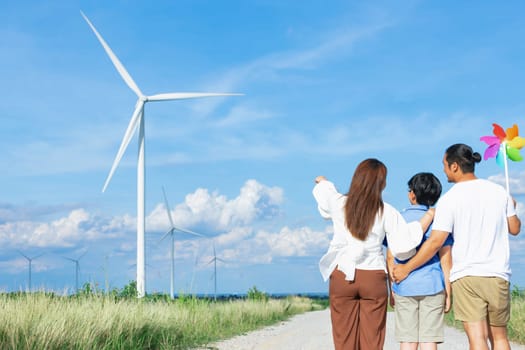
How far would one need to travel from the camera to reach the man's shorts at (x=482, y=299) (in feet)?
21.0

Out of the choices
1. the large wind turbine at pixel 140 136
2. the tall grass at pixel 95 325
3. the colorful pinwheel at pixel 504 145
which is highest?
the large wind turbine at pixel 140 136

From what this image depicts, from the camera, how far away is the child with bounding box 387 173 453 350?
255 inches

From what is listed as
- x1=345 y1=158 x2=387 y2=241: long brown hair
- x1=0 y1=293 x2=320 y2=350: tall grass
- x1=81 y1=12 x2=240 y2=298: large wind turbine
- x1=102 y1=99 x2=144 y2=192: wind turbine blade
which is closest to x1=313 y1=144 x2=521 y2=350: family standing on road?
x1=345 y1=158 x2=387 y2=241: long brown hair

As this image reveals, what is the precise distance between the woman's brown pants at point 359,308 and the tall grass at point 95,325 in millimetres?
4483

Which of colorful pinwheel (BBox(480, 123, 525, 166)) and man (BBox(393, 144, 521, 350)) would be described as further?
colorful pinwheel (BBox(480, 123, 525, 166))

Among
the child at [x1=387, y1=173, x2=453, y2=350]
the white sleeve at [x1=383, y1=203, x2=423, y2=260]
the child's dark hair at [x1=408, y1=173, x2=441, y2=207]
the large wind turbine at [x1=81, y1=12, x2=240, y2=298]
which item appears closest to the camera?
the white sleeve at [x1=383, y1=203, x2=423, y2=260]

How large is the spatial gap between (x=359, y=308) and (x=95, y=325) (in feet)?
18.1

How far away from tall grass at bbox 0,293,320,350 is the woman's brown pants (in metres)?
4.48

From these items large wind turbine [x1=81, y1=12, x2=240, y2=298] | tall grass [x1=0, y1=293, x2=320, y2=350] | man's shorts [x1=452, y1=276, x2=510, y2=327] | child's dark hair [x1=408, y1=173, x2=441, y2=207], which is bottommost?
tall grass [x1=0, y1=293, x2=320, y2=350]

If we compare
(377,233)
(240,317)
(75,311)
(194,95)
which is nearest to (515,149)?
(377,233)

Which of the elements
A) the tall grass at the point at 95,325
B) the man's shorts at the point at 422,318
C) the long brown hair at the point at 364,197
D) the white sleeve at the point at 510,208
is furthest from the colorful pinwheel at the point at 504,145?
the tall grass at the point at 95,325

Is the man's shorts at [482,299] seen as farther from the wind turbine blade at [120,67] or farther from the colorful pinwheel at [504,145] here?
the wind turbine blade at [120,67]

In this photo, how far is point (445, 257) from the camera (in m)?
6.63

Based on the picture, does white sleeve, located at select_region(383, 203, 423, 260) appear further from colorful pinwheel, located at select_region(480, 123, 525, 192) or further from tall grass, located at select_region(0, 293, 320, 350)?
tall grass, located at select_region(0, 293, 320, 350)
